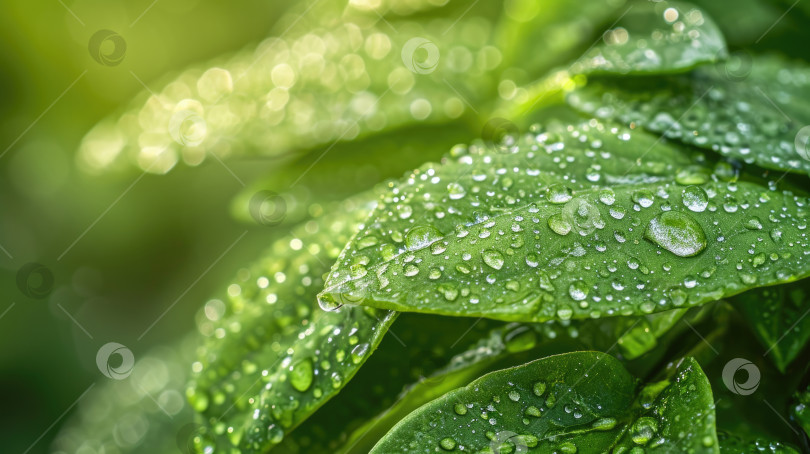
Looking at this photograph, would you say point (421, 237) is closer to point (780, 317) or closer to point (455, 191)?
point (455, 191)

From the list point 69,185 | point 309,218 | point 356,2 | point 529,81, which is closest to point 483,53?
point 529,81

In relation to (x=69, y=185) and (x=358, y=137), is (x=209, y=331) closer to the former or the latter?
(x=358, y=137)

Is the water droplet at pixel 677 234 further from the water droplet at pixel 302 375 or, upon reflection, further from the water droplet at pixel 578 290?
the water droplet at pixel 302 375

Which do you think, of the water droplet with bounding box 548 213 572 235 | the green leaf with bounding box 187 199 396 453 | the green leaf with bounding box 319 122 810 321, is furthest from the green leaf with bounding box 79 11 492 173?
the water droplet with bounding box 548 213 572 235

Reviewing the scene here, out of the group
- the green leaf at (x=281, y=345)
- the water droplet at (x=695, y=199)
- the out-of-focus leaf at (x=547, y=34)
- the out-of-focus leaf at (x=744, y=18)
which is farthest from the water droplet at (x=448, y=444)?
the out-of-focus leaf at (x=744, y=18)

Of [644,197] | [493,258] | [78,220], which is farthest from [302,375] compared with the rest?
[78,220]

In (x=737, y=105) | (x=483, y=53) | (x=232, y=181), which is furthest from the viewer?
(x=232, y=181)
